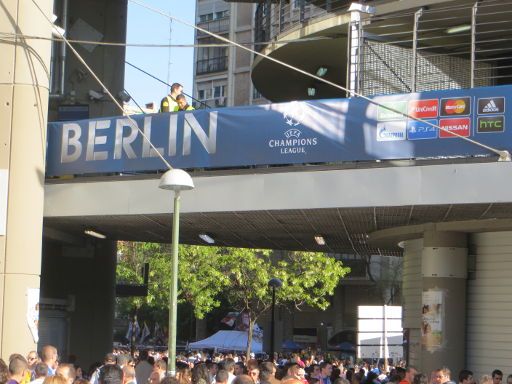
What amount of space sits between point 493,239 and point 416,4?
5184 millimetres

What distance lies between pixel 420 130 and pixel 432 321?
412cm

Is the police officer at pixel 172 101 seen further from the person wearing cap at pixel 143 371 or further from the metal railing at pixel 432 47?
the person wearing cap at pixel 143 371

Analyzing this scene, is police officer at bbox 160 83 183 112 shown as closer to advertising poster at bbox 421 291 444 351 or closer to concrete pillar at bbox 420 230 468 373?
concrete pillar at bbox 420 230 468 373

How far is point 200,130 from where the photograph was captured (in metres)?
19.5

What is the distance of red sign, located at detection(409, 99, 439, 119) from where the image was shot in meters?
17.4

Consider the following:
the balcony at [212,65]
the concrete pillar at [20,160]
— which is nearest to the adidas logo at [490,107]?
the concrete pillar at [20,160]

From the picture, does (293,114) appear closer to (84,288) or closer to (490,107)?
(490,107)

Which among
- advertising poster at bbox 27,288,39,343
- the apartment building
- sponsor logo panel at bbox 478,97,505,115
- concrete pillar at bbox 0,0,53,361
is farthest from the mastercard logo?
the apartment building

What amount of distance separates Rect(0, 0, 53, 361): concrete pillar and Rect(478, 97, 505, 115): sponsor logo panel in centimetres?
869

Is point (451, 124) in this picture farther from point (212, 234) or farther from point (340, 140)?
point (212, 234)

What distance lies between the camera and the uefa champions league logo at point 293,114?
18516 millimetres

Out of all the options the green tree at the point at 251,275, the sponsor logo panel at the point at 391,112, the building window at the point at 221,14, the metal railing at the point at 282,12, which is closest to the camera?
the sponsor logo panel at the point at 391,112

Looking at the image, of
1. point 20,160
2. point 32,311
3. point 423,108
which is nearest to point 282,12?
point 20,160

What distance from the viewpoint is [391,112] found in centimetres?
1770
